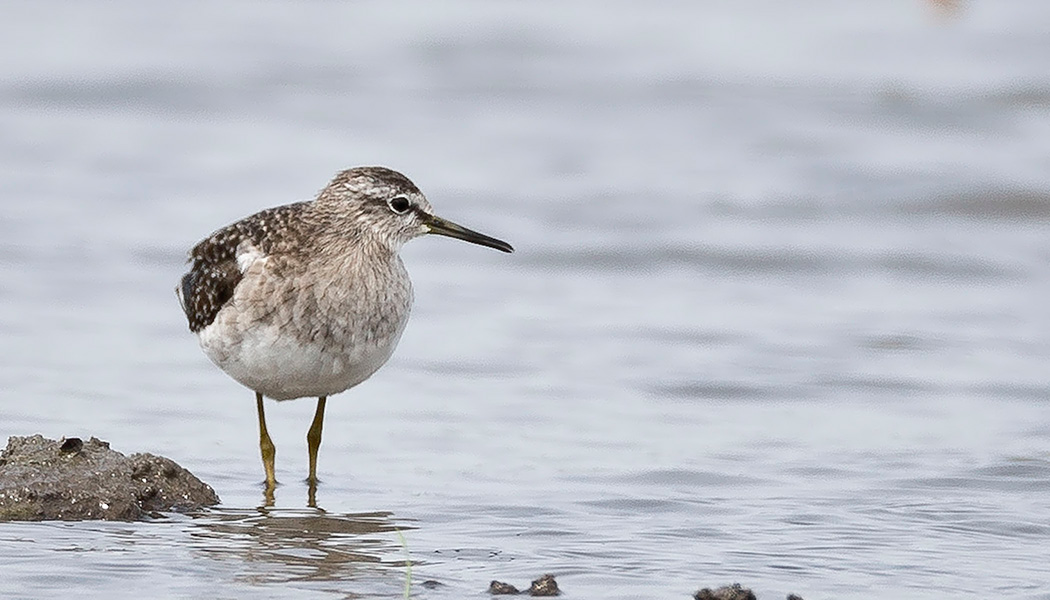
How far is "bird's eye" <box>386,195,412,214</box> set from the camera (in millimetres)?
8164

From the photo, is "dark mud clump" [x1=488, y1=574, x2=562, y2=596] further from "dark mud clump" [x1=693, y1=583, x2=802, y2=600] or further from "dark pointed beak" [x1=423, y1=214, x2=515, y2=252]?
"dark pointed beak" [x1=423, y1=214, x2=515, y2=252]

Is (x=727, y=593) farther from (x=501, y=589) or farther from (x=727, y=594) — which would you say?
(x=501, y=589)

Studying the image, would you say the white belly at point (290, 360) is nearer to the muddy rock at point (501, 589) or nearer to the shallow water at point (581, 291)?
the shallow water at point (581, 291)

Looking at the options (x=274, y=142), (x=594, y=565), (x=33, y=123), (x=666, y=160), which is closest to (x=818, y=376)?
(x=594, y=565)

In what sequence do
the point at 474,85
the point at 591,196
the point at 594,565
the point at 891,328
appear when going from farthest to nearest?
the point at 474,85 < the point at 591,196 < the point at 891,328 < the point at 594,565

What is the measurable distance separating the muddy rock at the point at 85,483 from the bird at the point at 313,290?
63cm

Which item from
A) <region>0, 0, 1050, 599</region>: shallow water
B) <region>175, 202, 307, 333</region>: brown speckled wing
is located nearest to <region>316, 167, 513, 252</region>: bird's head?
<region>175, 202, 307, 333</region>: brown speckled wing

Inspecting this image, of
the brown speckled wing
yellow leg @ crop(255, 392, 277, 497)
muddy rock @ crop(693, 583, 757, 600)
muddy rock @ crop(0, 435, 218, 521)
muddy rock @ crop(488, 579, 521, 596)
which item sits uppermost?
the brown speckled wing

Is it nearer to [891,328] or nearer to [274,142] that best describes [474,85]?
[274,142]

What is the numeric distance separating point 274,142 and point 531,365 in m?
6.88

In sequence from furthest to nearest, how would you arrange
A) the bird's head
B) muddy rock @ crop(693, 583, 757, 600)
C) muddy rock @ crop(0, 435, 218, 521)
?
the bird's head < muddy rock @ crop(0, 435, 218, 521) < muddy rock @ crop(693, 583, 757, 600)

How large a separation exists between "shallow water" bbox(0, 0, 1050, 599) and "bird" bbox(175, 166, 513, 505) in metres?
0.59

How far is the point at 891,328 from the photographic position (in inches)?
463

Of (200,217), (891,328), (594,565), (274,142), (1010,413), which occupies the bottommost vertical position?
(594,565)
